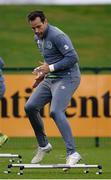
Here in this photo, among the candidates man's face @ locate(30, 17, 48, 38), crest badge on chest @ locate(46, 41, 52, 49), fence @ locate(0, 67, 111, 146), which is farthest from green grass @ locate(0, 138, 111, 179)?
man's face @ locate(30, 17, 48, 38)

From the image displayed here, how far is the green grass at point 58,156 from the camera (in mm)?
12907

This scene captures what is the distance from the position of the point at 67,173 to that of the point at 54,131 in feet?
19.2

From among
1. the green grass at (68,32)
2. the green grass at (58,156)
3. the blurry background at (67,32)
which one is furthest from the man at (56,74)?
the green grass at (68,32)

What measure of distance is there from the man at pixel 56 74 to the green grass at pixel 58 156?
360 millimetres

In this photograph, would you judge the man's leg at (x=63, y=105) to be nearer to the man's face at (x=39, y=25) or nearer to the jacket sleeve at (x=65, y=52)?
the jacket sleeve at (x=65, y=52)

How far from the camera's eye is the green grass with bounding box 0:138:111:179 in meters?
12.9

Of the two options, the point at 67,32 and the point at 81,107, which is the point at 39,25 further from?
the point at 67,32

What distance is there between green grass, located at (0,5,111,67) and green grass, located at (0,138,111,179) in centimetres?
1416

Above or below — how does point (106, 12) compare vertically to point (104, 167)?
below

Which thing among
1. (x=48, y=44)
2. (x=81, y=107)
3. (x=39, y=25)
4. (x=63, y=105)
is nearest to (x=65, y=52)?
(x=48, y=44)

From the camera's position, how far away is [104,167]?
1415cm

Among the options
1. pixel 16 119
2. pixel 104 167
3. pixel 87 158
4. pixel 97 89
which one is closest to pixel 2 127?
pixel 16 119

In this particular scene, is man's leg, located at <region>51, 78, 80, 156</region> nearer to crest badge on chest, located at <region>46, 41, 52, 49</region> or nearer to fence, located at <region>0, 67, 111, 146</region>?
crest badge on chest, located at <region>46, 41, 52, 49</region>

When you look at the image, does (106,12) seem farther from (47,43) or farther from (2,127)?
(47,43)
